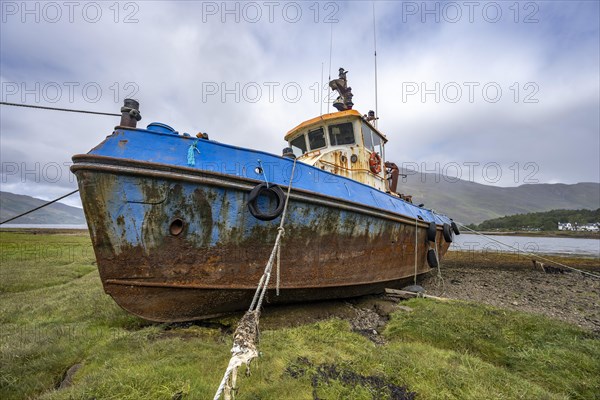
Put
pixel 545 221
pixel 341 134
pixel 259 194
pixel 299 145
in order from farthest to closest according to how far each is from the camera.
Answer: pixel 545 221
pixel 299 145
pixel 341 134
pixel 259 194

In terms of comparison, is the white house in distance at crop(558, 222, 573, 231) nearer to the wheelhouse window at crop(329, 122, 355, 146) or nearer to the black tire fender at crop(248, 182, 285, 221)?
the wheelhouse window at crop(329, 122, 355, 146)

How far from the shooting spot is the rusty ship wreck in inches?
151

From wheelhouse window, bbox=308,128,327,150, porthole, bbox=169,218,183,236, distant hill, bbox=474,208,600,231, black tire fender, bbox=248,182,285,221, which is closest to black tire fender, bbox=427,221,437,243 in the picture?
wheelhouse window, bbox=308,128,327,150

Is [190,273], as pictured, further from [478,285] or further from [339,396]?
[478,285]

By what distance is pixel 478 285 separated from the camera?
398 inches

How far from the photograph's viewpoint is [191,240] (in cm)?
411

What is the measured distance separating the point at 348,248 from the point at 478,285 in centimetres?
736

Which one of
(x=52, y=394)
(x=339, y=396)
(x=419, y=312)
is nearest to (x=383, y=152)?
(x=419, y=312)

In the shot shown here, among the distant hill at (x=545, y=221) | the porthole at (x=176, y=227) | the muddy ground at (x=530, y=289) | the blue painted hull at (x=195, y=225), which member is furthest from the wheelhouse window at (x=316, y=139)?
the distant hill at (x=545, y=221)

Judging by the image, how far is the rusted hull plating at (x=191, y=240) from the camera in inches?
150

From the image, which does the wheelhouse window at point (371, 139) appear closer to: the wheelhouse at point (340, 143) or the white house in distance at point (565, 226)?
the wheelhouse at point (340, 143)

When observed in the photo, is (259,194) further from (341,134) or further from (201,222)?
(341,134)

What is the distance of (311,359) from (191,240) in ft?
7.59

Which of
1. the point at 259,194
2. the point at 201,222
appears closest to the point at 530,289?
the point at 259,194
